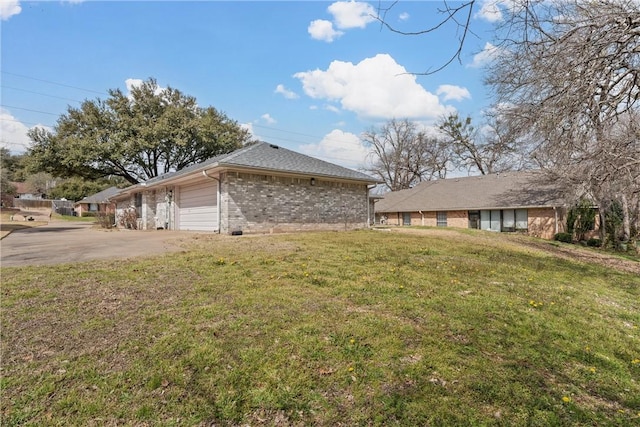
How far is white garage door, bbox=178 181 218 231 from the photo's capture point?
1394cm

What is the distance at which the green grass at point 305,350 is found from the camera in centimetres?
232

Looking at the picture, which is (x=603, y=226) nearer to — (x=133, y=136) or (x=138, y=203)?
(x=138, y=203)

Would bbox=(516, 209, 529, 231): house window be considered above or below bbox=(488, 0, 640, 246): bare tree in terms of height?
below

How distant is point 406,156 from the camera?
40031mm

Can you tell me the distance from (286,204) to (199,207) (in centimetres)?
430

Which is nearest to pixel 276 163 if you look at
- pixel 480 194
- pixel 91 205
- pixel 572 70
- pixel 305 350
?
pixel 572 70

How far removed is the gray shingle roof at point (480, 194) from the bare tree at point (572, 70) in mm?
14314

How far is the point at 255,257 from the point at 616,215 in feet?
70.8

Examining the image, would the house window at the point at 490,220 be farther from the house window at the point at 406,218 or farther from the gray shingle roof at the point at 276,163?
the gray shingle roof at the point at 276,163

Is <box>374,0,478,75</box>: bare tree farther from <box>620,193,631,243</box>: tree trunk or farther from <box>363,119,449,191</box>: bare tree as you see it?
<box>363,119,449,191</box>: bare tree

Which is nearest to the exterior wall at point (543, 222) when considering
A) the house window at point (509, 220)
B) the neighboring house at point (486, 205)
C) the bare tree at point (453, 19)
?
the neighboring house at point (486, 205)

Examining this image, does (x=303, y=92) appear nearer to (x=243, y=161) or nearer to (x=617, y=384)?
(x=243, y=161)

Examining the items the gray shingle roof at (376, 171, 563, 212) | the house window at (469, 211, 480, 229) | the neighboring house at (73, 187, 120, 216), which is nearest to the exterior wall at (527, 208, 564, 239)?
the gray shingle roof at (376, 171, 563, 212)

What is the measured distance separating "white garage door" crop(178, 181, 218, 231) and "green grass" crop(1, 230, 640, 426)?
27.5 ft
